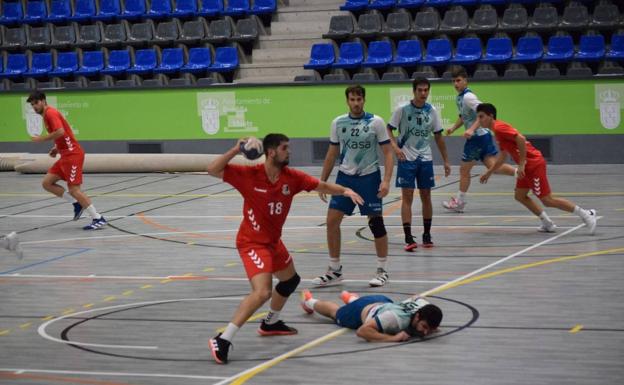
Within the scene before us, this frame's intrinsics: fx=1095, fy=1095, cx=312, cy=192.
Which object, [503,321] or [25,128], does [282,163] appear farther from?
[25,128]

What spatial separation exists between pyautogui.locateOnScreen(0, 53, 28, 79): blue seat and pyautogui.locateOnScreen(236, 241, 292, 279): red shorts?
20.2 meters

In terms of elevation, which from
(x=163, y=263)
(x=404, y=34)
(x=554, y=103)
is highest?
(x=404, y=34)

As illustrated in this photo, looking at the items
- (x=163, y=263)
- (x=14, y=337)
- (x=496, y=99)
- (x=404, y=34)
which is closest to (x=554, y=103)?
(x=496, y=99)

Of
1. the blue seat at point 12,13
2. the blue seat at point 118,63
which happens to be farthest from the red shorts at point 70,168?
the blue seat at point 12,13

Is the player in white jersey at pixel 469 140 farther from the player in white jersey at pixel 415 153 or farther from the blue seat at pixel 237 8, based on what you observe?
the blue seat at pixel 237 8

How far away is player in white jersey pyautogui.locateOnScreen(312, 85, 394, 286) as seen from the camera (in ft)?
39.3

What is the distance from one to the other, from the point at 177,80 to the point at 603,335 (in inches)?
695

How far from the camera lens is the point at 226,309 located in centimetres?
1108

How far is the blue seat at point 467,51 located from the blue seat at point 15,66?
1151 cm

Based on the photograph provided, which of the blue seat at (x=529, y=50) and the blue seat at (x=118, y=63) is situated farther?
the blue seat at (x=118, y=63)

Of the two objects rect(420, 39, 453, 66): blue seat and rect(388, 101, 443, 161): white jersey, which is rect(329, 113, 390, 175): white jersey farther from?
rect(420, 39, 453, 66): blue seat

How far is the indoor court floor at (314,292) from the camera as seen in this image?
8.78 meters

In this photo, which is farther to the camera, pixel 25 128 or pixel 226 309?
pixel 25 128

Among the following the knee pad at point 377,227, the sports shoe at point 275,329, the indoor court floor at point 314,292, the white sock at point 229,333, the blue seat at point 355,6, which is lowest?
the indoor court floor at point 314,292
